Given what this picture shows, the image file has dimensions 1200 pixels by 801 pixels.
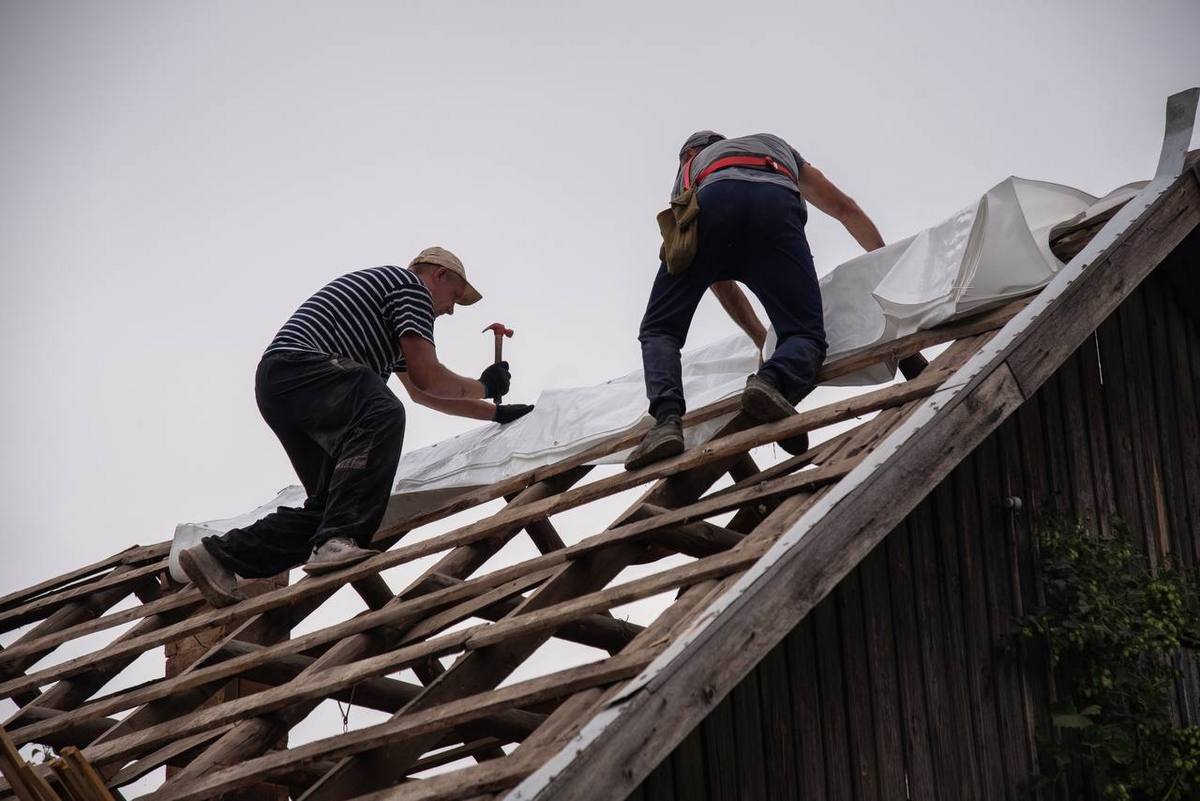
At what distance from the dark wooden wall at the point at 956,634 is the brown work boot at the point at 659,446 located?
792 mm

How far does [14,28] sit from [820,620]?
29028mm

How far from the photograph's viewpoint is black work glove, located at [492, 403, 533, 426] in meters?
5.72

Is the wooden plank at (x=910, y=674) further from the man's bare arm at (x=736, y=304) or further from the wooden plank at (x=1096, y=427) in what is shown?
the man's bare arm at (x=736, y=304)

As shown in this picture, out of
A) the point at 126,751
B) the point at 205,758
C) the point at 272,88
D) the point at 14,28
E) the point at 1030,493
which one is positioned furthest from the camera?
the point at 14,28

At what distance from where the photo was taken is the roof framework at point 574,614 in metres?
2.95

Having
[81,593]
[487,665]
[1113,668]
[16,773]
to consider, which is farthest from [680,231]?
[81,593]

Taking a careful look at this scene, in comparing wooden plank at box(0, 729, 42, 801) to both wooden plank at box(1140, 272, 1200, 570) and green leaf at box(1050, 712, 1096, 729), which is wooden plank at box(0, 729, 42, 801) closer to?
green leaf at box(1050, 712, 1096, 729)

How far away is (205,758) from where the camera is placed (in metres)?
3.76

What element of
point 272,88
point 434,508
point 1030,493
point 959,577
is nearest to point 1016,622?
point 959,577

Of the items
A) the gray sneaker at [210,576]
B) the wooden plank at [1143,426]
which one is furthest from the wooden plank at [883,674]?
the gray sneaker at [210,576]

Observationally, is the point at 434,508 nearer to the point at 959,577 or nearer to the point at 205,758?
the point at 205,758

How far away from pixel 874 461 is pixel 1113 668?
1.44m

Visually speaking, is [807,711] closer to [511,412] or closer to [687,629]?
[687,629]

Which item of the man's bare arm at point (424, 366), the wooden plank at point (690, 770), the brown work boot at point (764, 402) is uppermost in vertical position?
the man's bare arm at point (424, 366)
